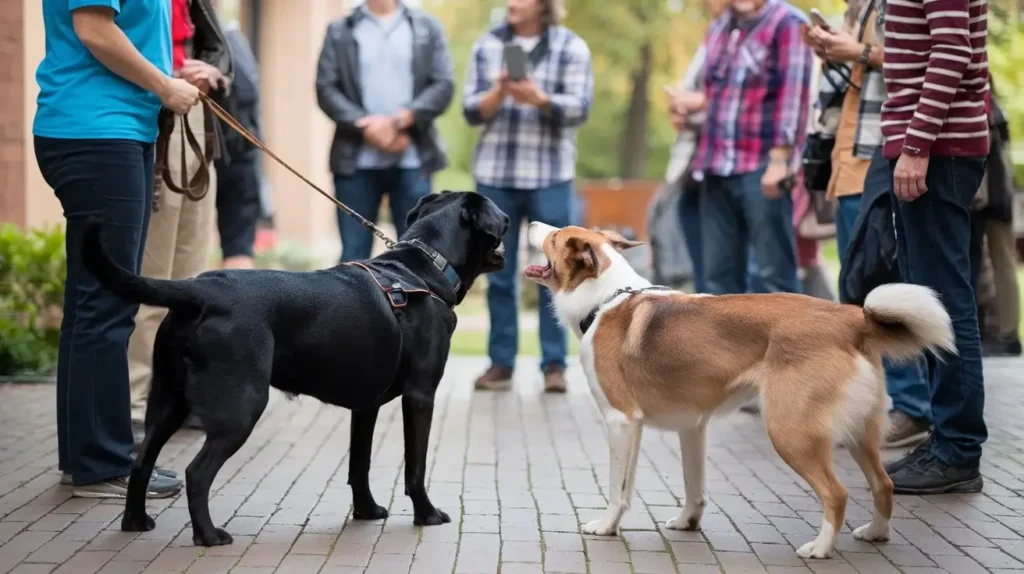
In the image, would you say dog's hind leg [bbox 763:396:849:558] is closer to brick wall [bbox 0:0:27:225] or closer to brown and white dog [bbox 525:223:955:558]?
brown and white dog [bbox 525:223:955:558]

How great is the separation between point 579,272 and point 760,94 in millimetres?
3357

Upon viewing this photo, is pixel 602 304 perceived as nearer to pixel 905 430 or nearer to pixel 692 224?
pixel 905 430

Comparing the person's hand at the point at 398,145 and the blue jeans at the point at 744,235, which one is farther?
the person's hand at the point at 398,145

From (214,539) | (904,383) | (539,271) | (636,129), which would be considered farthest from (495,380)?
(636,129)

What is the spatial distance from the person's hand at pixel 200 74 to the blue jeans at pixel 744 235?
323cm

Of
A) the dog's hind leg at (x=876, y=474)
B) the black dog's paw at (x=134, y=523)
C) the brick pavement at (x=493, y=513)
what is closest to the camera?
the brick pavement at (x=493, y=513)

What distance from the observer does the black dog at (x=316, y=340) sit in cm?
398

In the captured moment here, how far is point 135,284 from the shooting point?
156 inches

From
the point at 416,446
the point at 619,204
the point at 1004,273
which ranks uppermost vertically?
the point at 1004,273

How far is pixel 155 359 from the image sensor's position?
416 centimetres

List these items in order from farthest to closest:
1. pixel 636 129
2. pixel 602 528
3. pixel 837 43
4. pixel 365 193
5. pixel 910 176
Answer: pixel 636 129, pixel 365 193, pixel 837 43, pixel 910 176, pixel 602 528

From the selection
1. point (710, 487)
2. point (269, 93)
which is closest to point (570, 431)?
point (710, 487)

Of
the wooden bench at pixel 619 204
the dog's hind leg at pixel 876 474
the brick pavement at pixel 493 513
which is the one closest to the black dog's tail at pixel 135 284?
the brick pavement at pixel 493 513

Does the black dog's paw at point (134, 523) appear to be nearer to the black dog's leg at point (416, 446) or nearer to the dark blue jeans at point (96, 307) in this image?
the dark blue jeans at point (96, 307)
